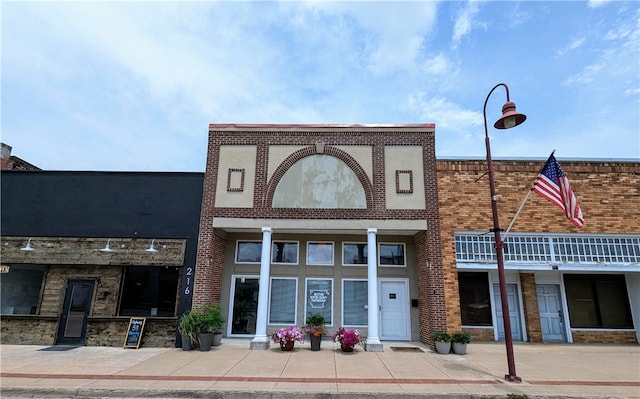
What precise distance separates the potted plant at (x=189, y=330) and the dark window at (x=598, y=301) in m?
13.7

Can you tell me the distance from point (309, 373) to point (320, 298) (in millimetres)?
4698

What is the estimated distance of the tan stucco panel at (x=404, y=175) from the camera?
38.9 feet

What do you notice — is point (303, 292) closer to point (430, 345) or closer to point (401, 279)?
point (401, 279)

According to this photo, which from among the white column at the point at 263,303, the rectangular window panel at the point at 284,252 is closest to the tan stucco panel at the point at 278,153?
the white column at the point at 263,303

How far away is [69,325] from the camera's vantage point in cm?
1141

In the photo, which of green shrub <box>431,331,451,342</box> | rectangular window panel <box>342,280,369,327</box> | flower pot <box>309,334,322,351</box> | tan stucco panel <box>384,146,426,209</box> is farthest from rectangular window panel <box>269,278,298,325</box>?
green shrub <box>431,331,451,342</box>

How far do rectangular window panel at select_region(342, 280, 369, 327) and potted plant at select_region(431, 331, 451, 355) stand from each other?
2653 mm

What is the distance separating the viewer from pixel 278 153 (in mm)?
12406

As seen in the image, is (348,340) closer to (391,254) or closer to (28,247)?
(391,254)

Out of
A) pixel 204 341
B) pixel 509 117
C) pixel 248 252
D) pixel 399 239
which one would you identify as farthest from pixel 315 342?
pixel 509 117

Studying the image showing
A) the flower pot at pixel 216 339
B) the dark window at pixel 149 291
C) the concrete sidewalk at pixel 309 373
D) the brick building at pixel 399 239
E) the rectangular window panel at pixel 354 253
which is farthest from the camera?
the rectangular window panel at pixel 354 253

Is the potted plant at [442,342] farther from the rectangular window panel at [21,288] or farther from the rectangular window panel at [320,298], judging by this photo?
the rectangular window panel at [21,288]

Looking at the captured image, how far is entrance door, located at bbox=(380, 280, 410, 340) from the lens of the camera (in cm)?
1251

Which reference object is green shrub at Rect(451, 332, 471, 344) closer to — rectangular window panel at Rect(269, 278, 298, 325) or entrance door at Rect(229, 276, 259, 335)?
rectangular window panel at Rect(269, 278, 298, 325)
